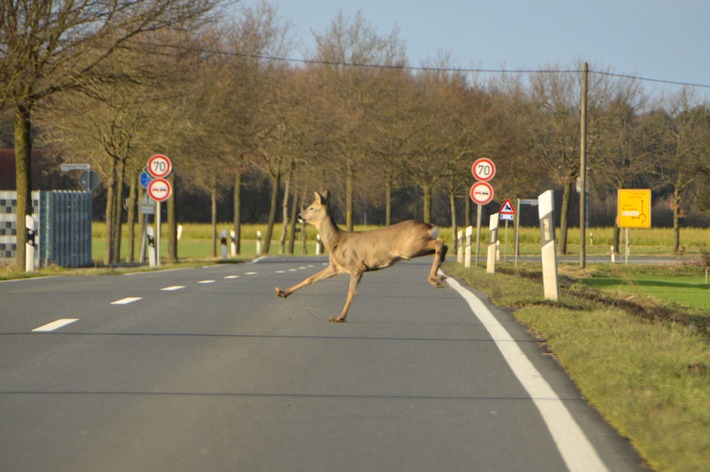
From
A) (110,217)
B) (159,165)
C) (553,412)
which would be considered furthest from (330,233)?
(110,217)

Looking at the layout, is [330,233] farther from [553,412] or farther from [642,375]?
[553,412]

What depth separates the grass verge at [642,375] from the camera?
5.51 metres

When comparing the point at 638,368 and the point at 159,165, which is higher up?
the point at 159,165

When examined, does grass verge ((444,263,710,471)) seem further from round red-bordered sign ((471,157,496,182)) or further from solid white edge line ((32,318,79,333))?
round red-bordered sign ((471,157,496,182))

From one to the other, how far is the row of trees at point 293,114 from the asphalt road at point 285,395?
47.2ft

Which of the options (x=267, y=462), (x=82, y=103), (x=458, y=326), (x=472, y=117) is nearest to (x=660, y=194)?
(x=472, y=117)

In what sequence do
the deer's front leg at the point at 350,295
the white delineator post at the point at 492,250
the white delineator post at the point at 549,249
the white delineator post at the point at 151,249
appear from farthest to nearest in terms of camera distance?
the white delineator post at the point at 151,249, the white delineator post at the point at 492,250, the white delineator post at the point at 549,249, the deer's front leg at the point at 350,295

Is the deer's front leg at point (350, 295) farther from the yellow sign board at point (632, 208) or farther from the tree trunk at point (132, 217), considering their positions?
the yellow sign board at point (632, 208)

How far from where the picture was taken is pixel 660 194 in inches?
3851

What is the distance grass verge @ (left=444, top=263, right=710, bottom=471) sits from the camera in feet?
18.1

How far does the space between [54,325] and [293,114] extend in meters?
40.7

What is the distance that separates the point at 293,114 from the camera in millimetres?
51156

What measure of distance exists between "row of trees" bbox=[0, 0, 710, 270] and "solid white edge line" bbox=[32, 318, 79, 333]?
1447 centimetres

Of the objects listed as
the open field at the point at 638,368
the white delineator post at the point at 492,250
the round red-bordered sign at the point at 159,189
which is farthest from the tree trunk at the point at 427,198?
the open field at the point at 638,368
